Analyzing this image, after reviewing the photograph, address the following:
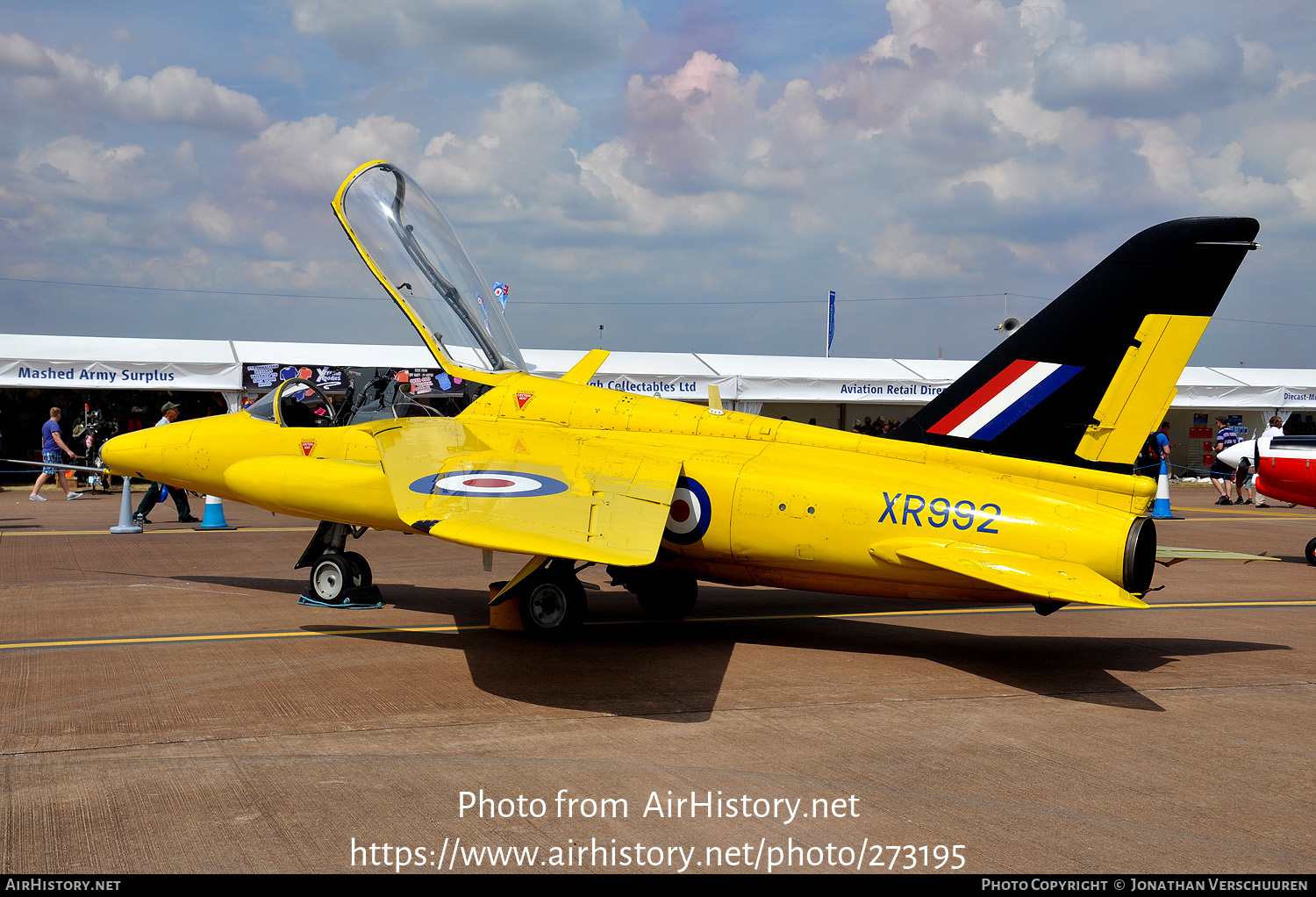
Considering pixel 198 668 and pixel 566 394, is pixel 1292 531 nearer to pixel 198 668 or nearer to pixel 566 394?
pixel 566 394

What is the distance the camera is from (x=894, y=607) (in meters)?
11.6

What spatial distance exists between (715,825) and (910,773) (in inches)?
56.8

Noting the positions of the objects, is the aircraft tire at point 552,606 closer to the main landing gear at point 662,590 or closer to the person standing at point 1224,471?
the main landing gear at point 662,590

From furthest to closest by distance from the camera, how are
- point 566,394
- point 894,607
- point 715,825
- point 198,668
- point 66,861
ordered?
point 894,607, point 566,394, point 198,668, point 715,825, point 66,861

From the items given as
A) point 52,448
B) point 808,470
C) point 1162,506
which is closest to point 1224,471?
point 1162,506

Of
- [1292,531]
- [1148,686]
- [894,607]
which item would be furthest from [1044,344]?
[1292,531]

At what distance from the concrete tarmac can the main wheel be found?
1.05 ft

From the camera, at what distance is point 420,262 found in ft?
33.9

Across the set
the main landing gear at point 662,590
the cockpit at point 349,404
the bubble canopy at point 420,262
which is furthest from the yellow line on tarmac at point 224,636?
the bubble canopy at point 420,262

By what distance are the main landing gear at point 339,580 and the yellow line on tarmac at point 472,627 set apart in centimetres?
108

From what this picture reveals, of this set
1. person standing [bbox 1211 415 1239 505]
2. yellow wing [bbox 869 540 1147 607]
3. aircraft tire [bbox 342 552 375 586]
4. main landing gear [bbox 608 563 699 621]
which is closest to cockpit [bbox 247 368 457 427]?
aircraft tire [bbox 342 552 375 586]

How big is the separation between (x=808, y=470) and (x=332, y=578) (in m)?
5.35

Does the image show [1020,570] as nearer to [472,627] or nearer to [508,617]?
[508,617]

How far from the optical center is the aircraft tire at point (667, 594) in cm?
1062
